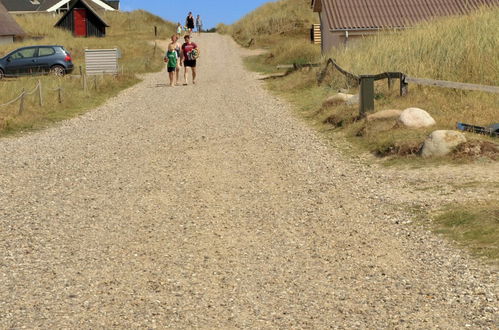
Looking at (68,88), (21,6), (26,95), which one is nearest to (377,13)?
(68,88)

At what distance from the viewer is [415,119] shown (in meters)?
13.8

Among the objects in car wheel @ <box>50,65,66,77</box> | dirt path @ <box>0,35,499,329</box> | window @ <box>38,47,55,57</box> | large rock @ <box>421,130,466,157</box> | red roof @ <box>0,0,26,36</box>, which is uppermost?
red roof @ <box>0,0,26,36</box>

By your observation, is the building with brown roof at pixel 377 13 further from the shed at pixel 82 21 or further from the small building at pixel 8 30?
the shed at pixel 82 21

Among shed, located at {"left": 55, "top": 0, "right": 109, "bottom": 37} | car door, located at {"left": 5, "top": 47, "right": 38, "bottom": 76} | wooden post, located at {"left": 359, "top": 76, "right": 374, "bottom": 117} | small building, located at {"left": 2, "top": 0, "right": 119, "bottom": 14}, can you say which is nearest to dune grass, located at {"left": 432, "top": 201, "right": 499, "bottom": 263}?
wooden post, located at {"left": 359, "top": 76, "right": 374, "bottom": 117}

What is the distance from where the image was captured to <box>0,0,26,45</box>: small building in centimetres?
5706

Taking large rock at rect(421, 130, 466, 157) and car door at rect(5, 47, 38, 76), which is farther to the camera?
car door at rect(5, 47, 38, 76)

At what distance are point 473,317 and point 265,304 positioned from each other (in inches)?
62.1

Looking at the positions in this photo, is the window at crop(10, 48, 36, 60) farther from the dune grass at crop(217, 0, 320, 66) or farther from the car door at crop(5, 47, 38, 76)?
the dune grass at crop(217, 0, 320, 66)

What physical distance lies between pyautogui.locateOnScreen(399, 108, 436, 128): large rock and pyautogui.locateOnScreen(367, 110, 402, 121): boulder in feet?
1.91

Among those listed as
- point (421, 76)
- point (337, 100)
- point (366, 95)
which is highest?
point (421, 76)

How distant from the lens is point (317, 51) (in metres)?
41.1

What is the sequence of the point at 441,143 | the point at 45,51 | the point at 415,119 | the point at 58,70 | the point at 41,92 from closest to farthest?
the point at 441,143, the point at 415,119, the point at 41,92, the point at 58,70, the point at 45,51

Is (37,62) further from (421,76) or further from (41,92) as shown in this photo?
(421,76)

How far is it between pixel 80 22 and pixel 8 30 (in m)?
12.8
